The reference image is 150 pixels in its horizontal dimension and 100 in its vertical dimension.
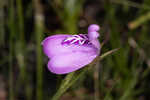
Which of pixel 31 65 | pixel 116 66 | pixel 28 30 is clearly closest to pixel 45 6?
pixel 28 30

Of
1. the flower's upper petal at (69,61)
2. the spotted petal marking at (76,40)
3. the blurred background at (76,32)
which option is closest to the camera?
the flower's upper petal at (69,61)

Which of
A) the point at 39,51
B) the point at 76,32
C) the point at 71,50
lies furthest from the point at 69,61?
the point at 76,32

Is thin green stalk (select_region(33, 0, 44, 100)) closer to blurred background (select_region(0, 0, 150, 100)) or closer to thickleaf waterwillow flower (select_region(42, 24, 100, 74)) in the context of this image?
blurred background (select_region(0, 0, 150, 100))

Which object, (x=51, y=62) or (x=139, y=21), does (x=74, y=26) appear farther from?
(x=51, y=62)

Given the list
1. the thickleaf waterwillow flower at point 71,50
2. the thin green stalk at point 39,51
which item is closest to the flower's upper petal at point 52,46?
the thickleaf waterwillow flower at point 71,50

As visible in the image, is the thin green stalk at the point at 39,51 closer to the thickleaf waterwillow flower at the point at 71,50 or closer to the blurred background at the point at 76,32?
the blurred background at the point at 76,32

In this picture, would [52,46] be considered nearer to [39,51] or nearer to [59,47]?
[59,47]

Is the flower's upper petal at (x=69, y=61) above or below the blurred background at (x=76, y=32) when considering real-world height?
above
